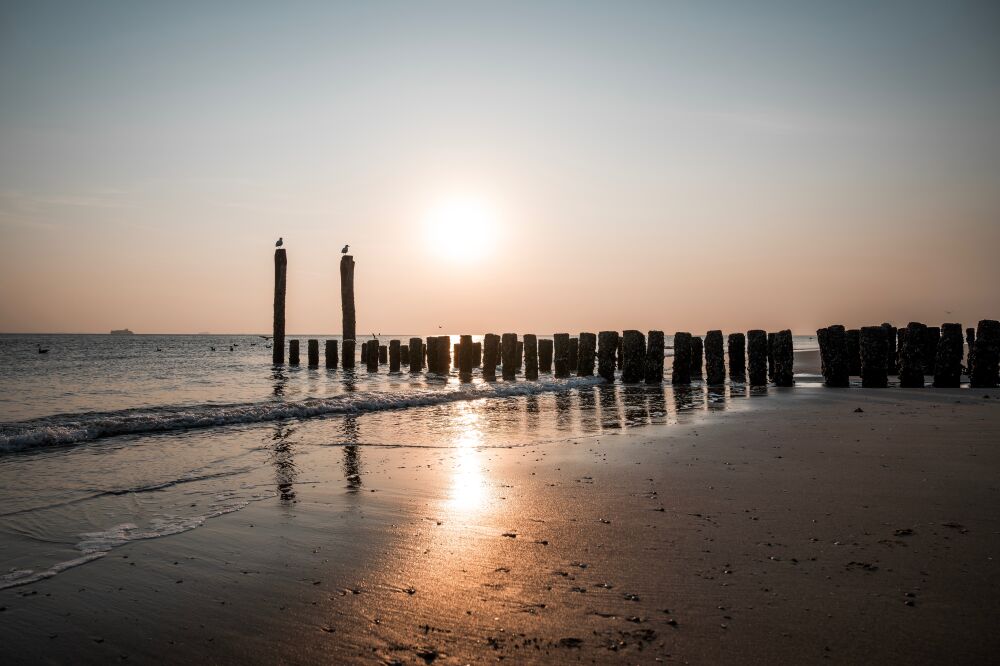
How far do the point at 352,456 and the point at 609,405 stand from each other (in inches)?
259

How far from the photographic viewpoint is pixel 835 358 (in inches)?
579

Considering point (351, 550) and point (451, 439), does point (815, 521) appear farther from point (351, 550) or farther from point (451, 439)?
point (451, 439)

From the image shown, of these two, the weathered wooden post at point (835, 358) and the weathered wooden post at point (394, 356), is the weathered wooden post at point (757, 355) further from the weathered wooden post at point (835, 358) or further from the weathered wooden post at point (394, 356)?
the weathered wooden post at point (394, 356)

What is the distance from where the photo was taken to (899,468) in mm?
5602

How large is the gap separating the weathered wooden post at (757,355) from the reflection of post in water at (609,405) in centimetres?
376

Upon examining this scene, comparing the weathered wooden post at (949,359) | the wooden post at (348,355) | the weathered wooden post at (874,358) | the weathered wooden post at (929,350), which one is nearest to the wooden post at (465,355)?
the wooden post at (348,355)

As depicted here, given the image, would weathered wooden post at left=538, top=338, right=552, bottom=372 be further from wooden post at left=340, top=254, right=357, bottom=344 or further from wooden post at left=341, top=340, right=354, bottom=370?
wooden post at left=340, top=254, right=357, bottom=344

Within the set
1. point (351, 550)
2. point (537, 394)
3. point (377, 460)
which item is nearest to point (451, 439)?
point (377, 460)

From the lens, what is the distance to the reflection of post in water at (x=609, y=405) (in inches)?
380

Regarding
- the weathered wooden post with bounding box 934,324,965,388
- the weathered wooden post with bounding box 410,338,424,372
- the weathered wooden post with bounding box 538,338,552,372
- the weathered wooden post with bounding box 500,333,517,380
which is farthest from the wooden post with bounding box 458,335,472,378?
the weathered wooden post with bounding box 934,324,965,388

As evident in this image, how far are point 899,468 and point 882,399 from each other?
7.08 m

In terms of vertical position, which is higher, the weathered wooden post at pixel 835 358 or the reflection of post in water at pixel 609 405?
the weathered wooden post at pixel 835 358

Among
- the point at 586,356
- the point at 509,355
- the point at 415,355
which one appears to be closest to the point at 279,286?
the point at 415,355

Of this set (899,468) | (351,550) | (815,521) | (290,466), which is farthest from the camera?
(290,466)
